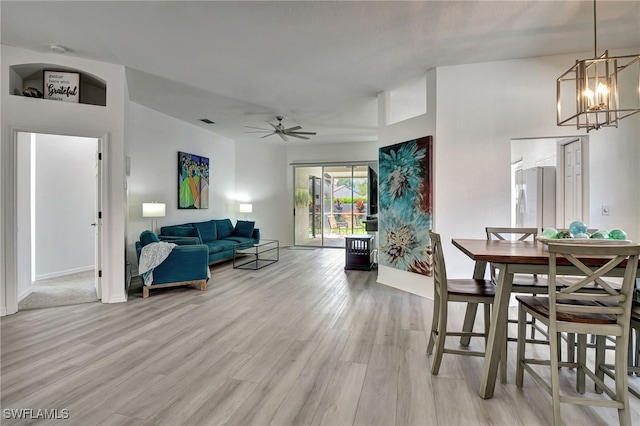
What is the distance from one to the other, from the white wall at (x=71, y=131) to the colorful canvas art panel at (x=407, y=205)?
3.56 meters

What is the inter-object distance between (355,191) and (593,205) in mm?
5770

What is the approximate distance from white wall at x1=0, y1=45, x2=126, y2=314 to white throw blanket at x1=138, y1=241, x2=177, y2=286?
0.84 ft

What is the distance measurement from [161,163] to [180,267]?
2.56 m

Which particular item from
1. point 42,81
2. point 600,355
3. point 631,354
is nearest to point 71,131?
point 42,81

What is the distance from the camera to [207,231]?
256 inches

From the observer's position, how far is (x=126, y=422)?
1692 millimetres

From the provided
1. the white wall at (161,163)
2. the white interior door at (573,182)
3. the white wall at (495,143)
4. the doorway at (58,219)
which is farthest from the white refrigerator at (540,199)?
the doorway at (58,219)

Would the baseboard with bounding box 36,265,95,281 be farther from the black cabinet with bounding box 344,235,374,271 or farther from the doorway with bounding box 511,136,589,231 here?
the doorway with bounding box 511,136,589,231

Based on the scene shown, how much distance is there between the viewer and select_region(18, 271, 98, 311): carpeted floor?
3779mm

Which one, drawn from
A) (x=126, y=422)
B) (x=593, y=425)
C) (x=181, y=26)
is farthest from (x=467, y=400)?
(x=181, y=26)

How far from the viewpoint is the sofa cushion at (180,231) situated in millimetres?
5594

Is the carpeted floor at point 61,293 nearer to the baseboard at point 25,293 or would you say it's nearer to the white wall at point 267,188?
the baseboard at point 25,293

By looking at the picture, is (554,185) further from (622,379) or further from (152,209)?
(152,209)

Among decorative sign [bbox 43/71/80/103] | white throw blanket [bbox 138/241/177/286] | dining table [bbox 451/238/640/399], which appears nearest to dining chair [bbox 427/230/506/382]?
dining table [bbox 451/238/640/399]
